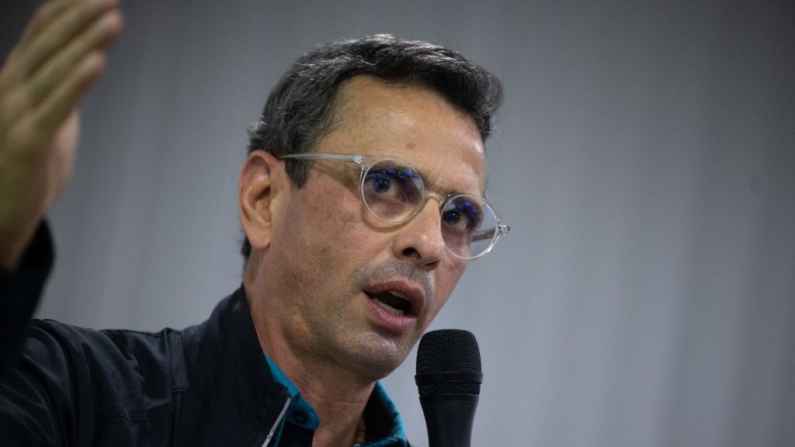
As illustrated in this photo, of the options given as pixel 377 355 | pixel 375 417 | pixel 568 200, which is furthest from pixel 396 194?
pixel 568 200

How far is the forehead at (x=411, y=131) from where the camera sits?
1.84 metres

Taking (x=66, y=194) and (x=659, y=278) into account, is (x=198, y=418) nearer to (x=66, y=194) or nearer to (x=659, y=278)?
(x=66, y=194)

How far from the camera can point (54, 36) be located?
33.0 inches

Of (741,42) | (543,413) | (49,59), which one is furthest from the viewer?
(741,42)

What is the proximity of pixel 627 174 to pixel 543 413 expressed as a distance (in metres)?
1.05

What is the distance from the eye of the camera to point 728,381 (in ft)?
11.1

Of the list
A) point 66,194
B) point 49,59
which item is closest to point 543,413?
point 66,194

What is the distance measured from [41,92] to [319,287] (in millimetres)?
991

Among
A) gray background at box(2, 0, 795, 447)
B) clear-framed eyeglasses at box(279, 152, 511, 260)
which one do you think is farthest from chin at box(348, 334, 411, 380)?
gray background at box(2, 0, 795, 447)

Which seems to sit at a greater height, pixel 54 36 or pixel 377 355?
pixel 54 36

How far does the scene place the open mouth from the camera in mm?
1763

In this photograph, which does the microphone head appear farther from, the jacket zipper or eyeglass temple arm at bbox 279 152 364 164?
eyeglass temple arm at bbox 279 152 364 164

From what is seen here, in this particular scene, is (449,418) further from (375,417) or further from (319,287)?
(375,417)

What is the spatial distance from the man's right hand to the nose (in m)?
0.94
